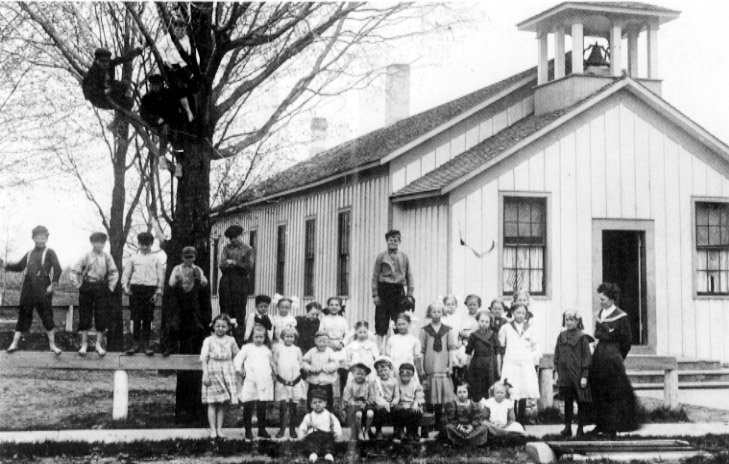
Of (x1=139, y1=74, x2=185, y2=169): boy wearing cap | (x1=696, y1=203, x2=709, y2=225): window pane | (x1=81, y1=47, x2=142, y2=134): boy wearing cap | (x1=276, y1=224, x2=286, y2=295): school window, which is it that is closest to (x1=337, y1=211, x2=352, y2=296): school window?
(x1=276, y1=224, x2=286, y2=295): school window

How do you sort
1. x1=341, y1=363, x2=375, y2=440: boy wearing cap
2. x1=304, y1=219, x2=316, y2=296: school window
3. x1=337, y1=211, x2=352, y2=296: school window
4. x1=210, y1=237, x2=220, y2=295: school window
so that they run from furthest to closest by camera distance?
x1=210, y1=237, x2=220, y2=295: school window → x1=304, y1=219, x2=316, y2=296: school window → x1=337, y1=211, x2=352, y2=296: school window → x1=341, y1=363, x2=375, y2=440: boy wearing cap

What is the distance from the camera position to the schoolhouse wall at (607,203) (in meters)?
14.8

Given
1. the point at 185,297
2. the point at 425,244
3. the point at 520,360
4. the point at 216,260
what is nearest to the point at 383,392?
the point at 520,360

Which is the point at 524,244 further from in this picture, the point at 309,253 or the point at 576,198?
the point at 309,253

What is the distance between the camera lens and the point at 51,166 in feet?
83.1

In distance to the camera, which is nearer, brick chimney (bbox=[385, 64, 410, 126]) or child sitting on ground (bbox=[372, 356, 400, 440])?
child sitting on ground (bbox=[372, 356, 400, 440])

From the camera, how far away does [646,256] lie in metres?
15.5

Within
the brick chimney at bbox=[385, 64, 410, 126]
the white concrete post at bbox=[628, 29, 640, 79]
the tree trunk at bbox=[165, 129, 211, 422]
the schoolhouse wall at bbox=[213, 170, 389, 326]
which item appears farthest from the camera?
the brick chimney at bbox=[385, 64, 410, 126]

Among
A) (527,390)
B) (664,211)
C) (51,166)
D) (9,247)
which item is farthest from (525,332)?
(9,247)

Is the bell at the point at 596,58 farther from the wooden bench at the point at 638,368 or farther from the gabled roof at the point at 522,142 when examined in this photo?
the wooden bench at the point at 638,368

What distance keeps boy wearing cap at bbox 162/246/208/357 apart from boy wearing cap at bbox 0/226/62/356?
1.35 meters

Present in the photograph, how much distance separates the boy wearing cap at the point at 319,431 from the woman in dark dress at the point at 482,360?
2368mm

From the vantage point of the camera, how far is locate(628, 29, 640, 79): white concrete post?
17047mm

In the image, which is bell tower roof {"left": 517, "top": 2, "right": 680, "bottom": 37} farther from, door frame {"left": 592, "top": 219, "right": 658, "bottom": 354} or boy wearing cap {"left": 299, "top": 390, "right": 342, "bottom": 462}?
boy wearing cap {"left": 299, "top": 390, "right": 342, "bottom": 462}
